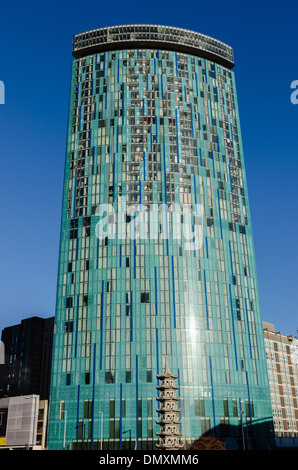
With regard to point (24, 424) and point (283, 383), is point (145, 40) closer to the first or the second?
point (24, 424)

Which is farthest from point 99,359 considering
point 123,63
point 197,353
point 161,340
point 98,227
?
point 123,63

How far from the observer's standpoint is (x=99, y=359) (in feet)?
345

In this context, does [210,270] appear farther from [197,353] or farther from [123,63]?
[123,63]

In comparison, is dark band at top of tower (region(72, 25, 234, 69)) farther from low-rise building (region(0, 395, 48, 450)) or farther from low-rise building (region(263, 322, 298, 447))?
low-rise building (region(0, 395, 48, 450))

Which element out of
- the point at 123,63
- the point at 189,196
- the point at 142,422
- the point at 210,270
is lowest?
the point at 142,422

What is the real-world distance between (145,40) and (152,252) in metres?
67.2

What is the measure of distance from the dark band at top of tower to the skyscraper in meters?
0.43

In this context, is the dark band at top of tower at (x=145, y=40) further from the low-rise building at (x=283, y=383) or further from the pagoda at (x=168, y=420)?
the pagoda at (x=168, y=420)

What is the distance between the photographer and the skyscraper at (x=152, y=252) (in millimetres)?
102000

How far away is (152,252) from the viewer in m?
114

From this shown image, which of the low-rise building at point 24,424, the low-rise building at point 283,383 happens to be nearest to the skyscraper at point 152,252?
the low-rise building at point 24,424

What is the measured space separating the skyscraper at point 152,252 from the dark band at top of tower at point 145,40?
430mm

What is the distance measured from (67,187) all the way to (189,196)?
33894 millimetres

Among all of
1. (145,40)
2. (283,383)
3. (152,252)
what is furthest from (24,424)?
(145,40)
